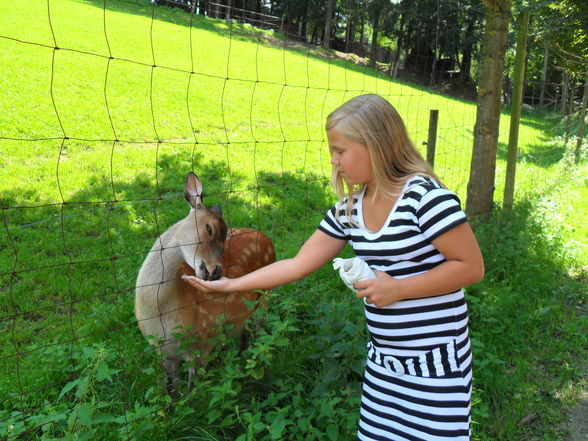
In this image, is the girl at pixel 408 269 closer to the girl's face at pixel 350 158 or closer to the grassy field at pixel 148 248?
the girl's face at pixel 350 158

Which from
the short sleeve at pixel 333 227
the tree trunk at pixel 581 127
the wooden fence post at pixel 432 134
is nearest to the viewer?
the short sleeve at pixel 333 227

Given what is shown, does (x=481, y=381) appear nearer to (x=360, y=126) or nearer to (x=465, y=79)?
(x=360, y=126)

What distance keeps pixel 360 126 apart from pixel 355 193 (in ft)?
1.14

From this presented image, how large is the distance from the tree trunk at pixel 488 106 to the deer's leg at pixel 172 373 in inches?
154

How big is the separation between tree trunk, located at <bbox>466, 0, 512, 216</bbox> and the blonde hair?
12.7 ft

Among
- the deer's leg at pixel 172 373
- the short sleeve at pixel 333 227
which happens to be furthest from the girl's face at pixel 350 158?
the deer's leg at pixel 172 373

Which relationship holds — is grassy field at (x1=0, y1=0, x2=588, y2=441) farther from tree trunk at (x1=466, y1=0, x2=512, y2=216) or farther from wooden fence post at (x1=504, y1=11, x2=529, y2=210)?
wooden fence post at (x1=504, y1=11, x2=529, y2=210)

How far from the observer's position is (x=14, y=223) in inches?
206

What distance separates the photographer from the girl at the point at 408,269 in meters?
1.83

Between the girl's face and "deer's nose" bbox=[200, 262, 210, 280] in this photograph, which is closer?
the girl's face

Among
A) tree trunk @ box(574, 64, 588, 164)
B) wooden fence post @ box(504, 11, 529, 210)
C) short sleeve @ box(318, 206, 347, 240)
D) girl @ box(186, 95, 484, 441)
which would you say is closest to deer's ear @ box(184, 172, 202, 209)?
short sleeve @ box(318, 206, 347, 240)

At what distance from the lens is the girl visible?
183 cm

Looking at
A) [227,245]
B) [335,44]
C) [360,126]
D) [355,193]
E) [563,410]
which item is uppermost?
[335,44]

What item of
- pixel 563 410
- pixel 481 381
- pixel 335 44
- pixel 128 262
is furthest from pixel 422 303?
pixel 335 44
